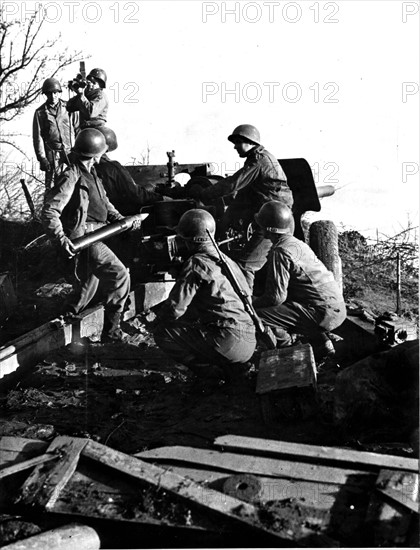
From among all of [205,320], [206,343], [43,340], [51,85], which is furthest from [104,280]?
[51,85]

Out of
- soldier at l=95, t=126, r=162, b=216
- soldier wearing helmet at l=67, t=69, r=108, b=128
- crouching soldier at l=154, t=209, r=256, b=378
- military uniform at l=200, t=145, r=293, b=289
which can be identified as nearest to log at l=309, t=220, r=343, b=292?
military uniform at l=200, t=145, r=293, b=289

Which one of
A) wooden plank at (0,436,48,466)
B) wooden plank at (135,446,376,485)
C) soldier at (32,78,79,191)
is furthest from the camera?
soldier at (32,78,79,191)

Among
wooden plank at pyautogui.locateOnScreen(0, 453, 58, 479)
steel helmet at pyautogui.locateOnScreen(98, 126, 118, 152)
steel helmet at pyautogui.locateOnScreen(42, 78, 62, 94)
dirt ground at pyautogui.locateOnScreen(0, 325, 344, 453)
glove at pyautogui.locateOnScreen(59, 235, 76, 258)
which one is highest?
steel helmet at pyautogui.locateOnScreen(42, 78, 62, 94)

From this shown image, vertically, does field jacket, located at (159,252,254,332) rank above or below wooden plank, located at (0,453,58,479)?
above

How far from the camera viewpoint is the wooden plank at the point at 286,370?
5082mm

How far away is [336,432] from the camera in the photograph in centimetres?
493

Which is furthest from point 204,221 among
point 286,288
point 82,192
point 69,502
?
point 69,502

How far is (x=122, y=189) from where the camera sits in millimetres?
8820

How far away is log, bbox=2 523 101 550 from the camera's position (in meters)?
3.48

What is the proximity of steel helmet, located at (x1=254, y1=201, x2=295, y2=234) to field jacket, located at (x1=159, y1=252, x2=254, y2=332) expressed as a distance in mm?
1001

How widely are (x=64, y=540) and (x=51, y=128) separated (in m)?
8.18

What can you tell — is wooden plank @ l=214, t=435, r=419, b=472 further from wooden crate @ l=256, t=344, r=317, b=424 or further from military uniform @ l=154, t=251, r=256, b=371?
military uniform @ l=154, t=251, r=256, b=371

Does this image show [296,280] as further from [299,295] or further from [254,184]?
[254,184]

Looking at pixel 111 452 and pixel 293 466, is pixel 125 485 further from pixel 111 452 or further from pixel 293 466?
pixel 293 466
